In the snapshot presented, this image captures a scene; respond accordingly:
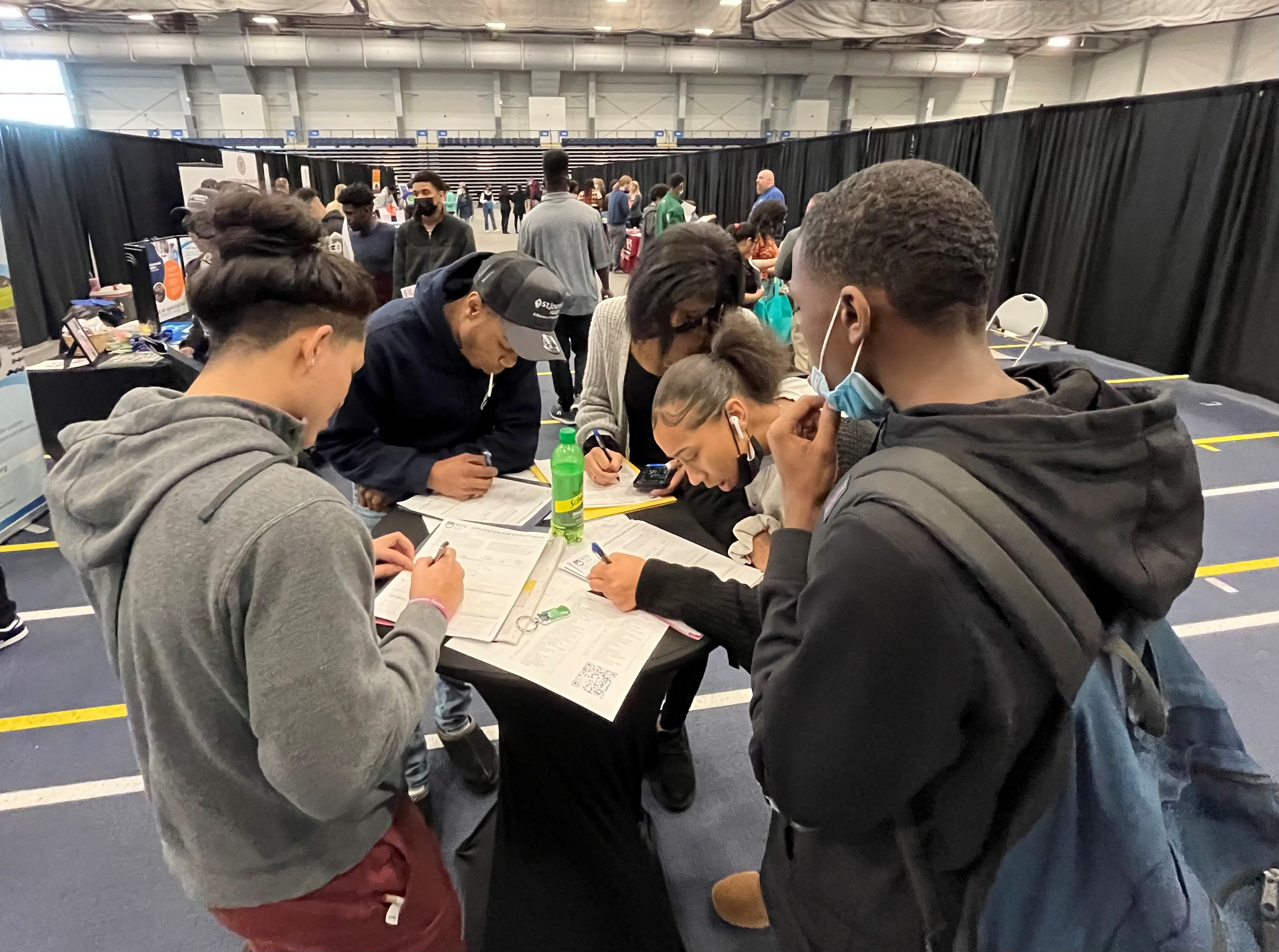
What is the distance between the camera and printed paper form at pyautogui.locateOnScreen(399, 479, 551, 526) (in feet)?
5.84

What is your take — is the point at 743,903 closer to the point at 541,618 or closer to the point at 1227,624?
the point at 541,618

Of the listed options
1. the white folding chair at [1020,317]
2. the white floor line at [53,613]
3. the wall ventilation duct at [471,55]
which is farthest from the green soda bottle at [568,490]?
the wall ventilation duct at [471,55]

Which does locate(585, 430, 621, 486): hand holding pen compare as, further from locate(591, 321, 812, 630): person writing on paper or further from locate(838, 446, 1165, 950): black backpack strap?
locate(838, 446, 1165, 950): black backpack strap

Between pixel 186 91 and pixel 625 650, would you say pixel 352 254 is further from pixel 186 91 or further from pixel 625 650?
pixel 186 91

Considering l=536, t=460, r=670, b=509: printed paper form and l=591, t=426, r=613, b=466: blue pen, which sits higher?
l=591, t=426, r=613, b=466: blue pen

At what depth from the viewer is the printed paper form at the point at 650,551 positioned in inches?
60.6

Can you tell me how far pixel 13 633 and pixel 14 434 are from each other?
48.0 inches

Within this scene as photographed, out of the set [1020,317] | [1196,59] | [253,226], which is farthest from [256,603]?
[1196,59]

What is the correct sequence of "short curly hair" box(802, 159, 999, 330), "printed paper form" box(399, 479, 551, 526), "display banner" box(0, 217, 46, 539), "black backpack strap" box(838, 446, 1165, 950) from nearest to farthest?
"black backpack strap" box(838, 446, 1165, 950) → "short curly hair" box(802, 159, 999, 330) → "printed paper form" box(399, 479, 551, 526) → "display banner" box(0, 217, 46, 539)

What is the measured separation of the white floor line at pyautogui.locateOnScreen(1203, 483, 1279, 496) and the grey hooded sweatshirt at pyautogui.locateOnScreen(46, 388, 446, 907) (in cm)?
451

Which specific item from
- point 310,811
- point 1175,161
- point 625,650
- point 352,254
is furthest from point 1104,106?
point 310,811

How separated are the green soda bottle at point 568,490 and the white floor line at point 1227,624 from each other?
2.52 metres

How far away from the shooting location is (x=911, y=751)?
2.49ft

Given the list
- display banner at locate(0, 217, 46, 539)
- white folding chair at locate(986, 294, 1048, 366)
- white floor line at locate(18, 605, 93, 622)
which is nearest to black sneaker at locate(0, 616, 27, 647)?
white floor line at locate(18, 605, 93, 622)
